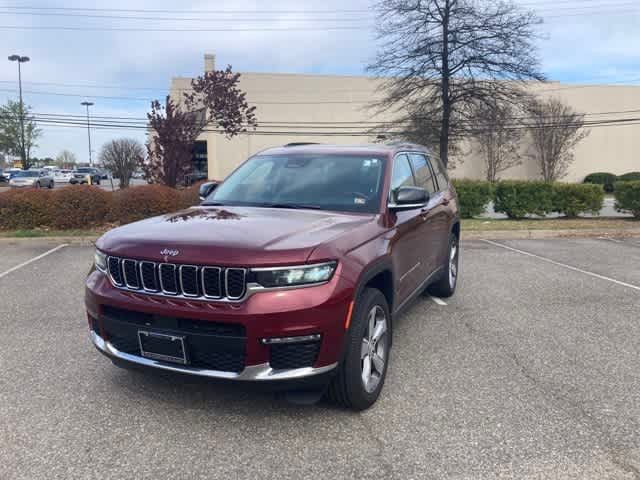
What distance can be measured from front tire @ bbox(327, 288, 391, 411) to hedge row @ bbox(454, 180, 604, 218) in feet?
37.3

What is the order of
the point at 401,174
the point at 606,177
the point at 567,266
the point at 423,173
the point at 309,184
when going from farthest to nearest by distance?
the point at 606,177
the point at 567,266
the point at 423,173
the point at 401,174
the point at 309,184

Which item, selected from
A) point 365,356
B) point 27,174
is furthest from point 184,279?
point 27,174

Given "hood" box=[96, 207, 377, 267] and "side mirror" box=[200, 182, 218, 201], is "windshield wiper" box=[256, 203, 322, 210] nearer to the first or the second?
"hood" box=[96, 207, 377, 267]

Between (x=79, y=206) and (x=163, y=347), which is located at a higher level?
(x=79, y=206)

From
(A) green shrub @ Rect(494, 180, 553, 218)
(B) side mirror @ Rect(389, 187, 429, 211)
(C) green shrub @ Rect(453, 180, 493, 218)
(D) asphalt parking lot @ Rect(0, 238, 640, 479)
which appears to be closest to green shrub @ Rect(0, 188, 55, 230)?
(D) asphalt parking lot @ Rect(0, 238, 640, 479)

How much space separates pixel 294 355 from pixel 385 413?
89 cm

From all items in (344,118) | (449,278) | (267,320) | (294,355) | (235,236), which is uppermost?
(344,118)

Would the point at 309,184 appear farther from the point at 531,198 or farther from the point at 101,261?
the point at 531,198

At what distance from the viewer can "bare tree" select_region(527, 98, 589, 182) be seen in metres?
42.6

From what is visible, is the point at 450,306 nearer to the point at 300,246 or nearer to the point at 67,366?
the point at 300,246

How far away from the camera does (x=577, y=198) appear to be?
47.4 ft

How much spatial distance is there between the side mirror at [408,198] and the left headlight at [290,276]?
3.96ft

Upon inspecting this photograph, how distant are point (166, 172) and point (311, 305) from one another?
1264 centimetres

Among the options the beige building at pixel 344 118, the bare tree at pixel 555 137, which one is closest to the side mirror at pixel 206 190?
the beige building at pixel 344 118
